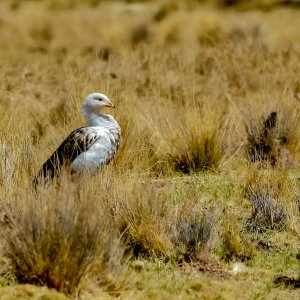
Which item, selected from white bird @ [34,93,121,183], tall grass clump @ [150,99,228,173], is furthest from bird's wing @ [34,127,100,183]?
tall grass clump @ [150,99,228,173]

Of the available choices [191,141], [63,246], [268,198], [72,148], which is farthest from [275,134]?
[63,246]

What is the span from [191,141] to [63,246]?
4750 mm

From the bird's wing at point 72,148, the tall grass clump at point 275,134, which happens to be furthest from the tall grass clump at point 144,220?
the tall grass clump at point 275,134

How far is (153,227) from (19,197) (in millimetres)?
1179

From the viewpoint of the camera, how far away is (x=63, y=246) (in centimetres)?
650

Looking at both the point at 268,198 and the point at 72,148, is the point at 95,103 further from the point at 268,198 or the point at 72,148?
the point at 268,198

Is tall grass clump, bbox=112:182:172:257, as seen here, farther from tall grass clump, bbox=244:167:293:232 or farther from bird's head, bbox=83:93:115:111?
bird's head, bbox=83:93:115:111

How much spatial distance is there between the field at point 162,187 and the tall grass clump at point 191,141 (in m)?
0.01

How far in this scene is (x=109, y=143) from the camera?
9.02 metres

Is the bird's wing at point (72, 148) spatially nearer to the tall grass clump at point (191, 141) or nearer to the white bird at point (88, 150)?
the white bird at point (88, 150)

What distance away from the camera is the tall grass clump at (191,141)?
1094cm

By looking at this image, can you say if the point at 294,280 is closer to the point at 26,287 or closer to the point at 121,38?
the point at 26,287

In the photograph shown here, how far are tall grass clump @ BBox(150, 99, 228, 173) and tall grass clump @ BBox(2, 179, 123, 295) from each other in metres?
4.12

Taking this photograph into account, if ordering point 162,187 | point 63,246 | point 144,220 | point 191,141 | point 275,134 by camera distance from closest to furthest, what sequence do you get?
1. point 63,246
2. point 144,220
3. point 162,187
4. point 191,141
5. point 275,134
